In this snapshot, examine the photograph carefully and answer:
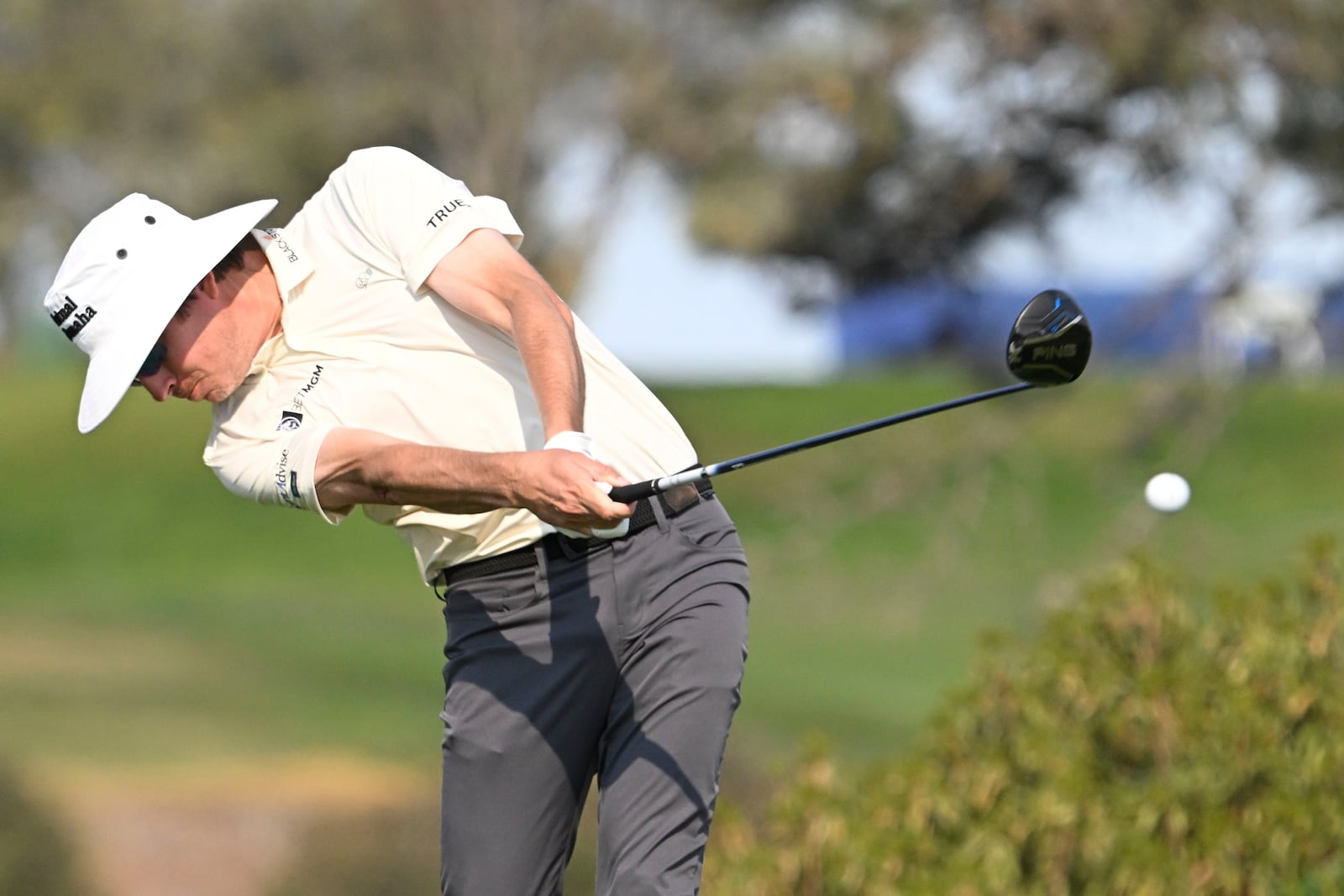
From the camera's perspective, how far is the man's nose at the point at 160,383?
142 inches

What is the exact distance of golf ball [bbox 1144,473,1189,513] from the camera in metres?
3.91

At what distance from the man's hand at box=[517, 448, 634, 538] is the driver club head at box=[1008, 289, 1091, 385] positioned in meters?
0.77

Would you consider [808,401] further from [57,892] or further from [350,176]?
[350,176]

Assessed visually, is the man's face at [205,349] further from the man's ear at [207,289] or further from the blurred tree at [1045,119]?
the blurred tree at [1045,119]

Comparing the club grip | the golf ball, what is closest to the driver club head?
the golf ball

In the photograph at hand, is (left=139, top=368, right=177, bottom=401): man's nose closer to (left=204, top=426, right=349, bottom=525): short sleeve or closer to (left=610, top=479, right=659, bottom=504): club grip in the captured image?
(left=204, top=426, right=349, bottom=525): short sleeve

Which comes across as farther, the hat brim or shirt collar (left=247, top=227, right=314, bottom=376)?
shirt collar (left=247, top=227, right=314, bottom=376)

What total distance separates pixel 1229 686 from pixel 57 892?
6.38 meters

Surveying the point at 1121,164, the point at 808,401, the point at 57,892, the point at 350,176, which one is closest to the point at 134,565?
the point at 808,401

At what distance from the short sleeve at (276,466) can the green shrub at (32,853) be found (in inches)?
253

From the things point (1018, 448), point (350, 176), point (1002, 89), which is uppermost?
point (350, 176)

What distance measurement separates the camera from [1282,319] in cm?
1362

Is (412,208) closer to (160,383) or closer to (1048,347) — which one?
(160,383)

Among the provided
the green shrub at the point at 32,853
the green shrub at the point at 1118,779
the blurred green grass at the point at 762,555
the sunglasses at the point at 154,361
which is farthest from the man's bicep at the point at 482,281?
the green shrub at the point at 32,853
